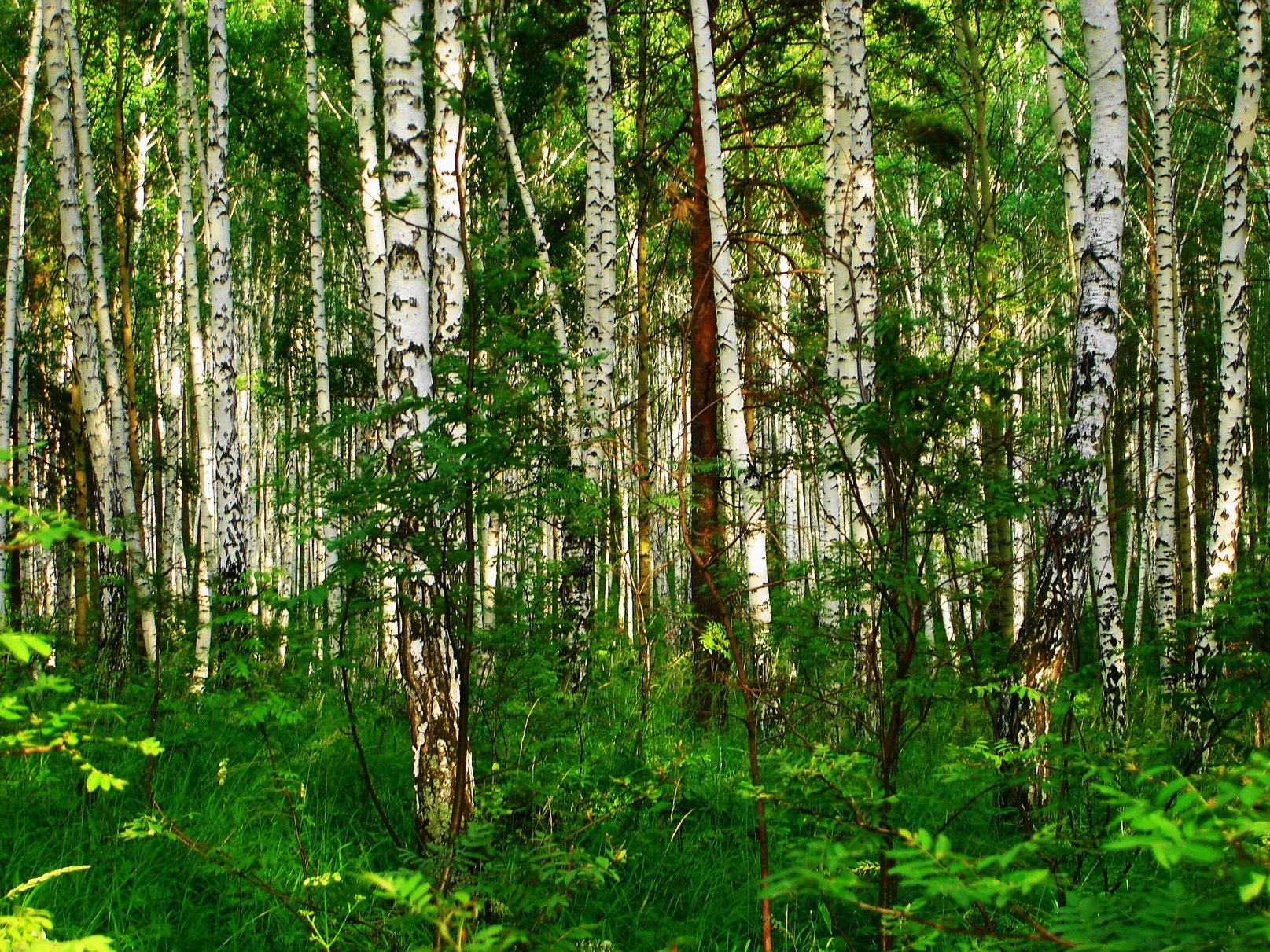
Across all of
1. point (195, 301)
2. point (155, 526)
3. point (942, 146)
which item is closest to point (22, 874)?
point (195, 301)

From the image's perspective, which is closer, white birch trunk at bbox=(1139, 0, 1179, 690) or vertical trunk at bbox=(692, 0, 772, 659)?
vertical trunk at bbox=(692, 0, 772, 659)

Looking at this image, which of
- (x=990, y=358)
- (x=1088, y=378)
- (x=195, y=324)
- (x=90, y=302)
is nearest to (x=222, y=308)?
(x=90, y=302)

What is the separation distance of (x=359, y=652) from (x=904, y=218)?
1514 cm

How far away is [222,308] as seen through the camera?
688 cm

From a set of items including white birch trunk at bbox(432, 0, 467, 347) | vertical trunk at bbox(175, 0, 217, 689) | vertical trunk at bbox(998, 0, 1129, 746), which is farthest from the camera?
vertical trunk at bbox(175, 0, 217, 689)

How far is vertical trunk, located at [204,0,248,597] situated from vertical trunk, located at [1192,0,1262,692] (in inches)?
294

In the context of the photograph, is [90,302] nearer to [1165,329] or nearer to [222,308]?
[222,308]

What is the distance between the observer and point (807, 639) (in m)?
4.58

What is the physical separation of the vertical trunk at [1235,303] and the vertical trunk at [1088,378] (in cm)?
246

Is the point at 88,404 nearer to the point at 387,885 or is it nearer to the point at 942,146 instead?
the point at 387,885

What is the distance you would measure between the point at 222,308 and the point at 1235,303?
8.10 metres

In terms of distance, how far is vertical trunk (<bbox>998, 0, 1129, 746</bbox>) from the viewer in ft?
13.8

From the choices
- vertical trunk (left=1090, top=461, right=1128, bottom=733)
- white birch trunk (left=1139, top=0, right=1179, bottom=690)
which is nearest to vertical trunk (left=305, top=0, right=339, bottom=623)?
vertical trunk (left=1090, top=461, right=1128, bottom=733)

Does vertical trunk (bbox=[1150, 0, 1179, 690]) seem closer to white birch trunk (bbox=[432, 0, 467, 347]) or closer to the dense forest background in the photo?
the dense forest background
